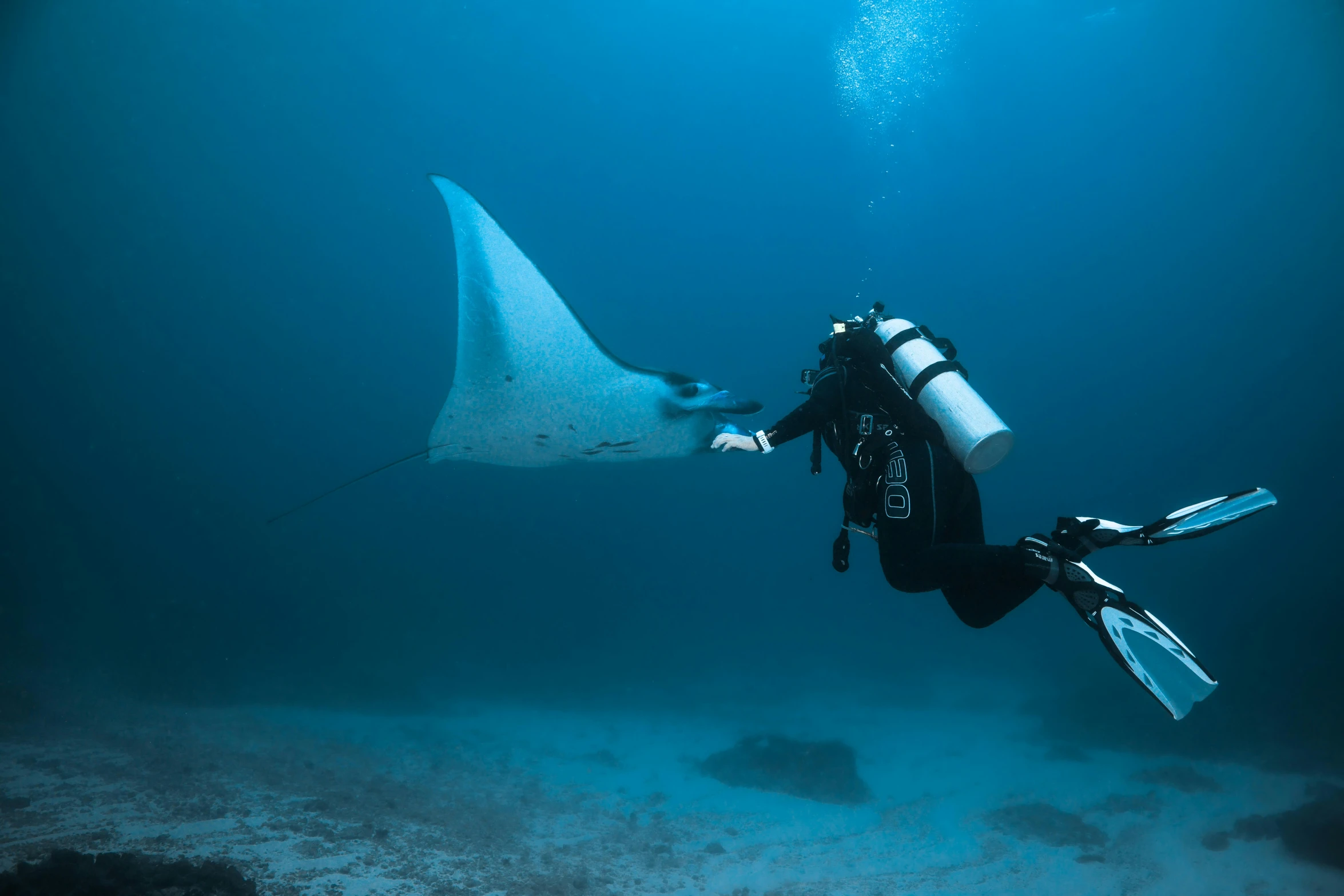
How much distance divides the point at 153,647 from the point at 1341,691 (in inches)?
1063

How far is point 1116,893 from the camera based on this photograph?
5.44m

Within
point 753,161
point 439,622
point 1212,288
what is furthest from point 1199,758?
point 1212,288

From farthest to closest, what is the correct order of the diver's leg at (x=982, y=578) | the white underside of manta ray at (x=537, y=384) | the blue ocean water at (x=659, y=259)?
the blue ocean water at (x=659, y=259) < the white underside of manta ray at (x=537, y=384) < the diver's leg at (x=982, y=578)

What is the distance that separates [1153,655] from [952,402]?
4.50ft

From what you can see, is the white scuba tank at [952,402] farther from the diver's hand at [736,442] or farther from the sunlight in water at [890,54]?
the sunlight in water at [890,54]

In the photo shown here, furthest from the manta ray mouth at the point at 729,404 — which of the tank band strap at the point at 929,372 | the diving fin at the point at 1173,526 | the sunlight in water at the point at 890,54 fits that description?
the sunlight in water at the point at 890,54

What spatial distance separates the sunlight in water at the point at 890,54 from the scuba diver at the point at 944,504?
21495 millimetres

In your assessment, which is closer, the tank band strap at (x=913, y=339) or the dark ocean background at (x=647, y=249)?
the tank band strap at (x=913, y=339)

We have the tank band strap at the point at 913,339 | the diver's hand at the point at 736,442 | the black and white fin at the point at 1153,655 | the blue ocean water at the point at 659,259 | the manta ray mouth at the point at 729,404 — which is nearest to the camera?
the black and white fin at the point at 1153,655

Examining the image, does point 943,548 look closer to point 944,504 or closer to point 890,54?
point 944,504

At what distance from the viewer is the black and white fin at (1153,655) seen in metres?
2.41

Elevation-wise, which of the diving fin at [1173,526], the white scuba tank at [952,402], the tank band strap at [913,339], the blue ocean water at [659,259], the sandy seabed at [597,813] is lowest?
the sandy seabed at [597,813]

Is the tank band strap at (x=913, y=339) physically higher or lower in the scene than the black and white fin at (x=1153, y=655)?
higher

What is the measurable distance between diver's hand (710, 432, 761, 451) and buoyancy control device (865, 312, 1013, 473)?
899 mm
